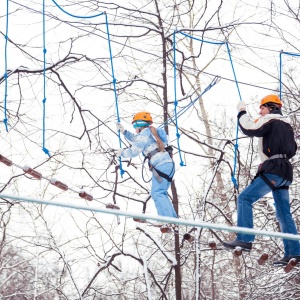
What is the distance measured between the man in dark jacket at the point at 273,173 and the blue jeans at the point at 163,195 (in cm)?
70

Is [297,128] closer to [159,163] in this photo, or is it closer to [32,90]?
[32,90]

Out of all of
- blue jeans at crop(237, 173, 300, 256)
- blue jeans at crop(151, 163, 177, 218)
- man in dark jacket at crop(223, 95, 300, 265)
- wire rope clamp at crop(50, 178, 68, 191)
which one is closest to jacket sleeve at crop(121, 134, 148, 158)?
blue jeans at crop(151, 163, 177, 218)

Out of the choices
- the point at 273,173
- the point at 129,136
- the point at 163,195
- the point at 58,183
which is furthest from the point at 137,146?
the point at 273,173

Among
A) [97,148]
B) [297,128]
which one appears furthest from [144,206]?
[297,128]

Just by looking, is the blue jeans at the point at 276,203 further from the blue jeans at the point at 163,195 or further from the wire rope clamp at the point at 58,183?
the wire rope clamp at the point at 58,183

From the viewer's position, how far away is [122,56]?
901 centimetres

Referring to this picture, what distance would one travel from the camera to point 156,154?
219 inches

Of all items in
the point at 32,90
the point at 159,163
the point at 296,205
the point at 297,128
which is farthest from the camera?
the point at 297,128

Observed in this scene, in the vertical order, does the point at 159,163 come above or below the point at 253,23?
below

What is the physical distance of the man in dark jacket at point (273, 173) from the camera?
497cm

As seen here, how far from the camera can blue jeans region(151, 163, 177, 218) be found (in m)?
5.43

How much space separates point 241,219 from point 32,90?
15.0 ft

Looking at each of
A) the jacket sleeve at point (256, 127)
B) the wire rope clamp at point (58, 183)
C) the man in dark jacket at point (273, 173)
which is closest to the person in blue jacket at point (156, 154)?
the wire rope clamp at point (58, 183)

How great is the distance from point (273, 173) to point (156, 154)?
1.27m
